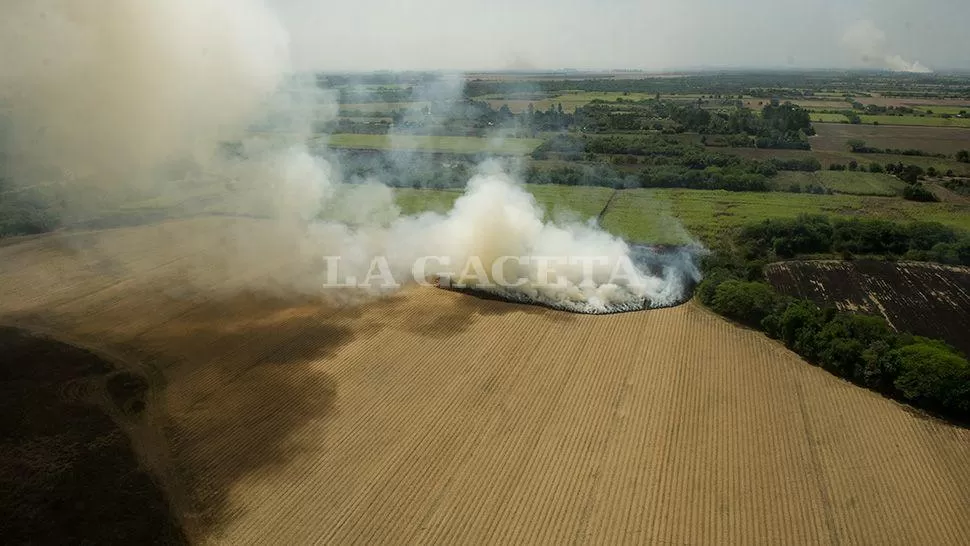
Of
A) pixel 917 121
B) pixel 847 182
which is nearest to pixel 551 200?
pixel 847 182

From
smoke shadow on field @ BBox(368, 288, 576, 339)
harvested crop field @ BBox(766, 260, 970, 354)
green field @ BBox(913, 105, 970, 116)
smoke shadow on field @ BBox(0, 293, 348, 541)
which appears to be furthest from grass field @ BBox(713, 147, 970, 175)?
smoke shadow on field @ BBox(0, 293, 348, 541)

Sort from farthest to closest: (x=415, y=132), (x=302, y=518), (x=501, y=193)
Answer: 1. (x=415, y=132)
2. (x=501, y=193)
3. (x=302, y=518)

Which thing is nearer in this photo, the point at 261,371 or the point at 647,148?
the point at 261,371

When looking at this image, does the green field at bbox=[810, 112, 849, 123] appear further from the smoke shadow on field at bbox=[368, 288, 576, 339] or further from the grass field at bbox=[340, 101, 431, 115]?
the smoke shadow on field at bbox=[368, 288, 576, 339]

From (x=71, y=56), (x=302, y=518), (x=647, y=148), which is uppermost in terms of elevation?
(x=71, y=56)

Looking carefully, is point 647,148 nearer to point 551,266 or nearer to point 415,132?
point 415,132

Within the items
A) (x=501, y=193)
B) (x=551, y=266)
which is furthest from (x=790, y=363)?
(x=501, y=193)
